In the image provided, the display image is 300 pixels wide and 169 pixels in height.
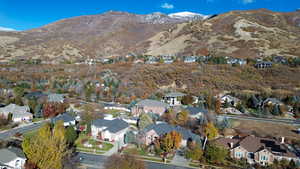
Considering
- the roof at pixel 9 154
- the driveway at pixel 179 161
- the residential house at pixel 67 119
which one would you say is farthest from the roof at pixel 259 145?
the residential house at pixel 67 119

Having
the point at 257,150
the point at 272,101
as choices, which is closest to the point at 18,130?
the point at 257,150

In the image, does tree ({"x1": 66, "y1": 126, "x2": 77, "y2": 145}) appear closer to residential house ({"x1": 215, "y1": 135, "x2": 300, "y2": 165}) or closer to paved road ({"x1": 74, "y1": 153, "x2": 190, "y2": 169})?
paved road ({"x1": 74, "y1": 153, "x2": 190, "y2": 169})

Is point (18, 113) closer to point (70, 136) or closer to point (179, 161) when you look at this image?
point (70, 136)

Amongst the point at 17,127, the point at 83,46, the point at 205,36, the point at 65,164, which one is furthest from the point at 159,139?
the point at 83,46

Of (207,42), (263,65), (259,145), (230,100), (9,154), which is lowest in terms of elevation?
(259,145)

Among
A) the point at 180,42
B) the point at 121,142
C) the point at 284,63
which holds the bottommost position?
the point at 121,142

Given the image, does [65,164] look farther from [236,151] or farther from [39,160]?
[236,151]

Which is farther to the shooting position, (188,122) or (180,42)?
(180,42)

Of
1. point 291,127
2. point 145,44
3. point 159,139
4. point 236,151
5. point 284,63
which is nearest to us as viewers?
point 236,151
